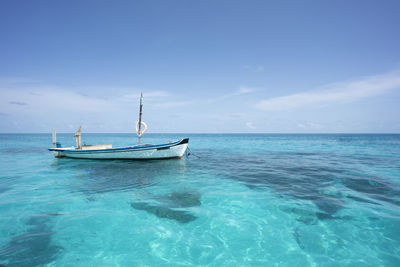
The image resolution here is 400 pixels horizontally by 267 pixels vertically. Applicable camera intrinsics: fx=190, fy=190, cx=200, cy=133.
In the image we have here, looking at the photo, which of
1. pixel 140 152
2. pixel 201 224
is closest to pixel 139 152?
pixel 140 152

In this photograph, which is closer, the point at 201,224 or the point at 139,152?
the point at 201,224

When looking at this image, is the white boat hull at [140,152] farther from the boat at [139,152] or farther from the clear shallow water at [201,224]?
the clear shallow water at [201,224]

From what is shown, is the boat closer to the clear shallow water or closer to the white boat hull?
the white boat hull

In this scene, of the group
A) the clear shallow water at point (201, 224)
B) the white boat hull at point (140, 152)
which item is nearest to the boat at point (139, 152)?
the white boat hull at point (140, 152)

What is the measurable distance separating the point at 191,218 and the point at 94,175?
37.0 ft

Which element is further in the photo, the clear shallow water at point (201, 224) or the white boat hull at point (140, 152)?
the white boat hull at point (140, 152)

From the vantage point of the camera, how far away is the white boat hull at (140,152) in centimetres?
2166

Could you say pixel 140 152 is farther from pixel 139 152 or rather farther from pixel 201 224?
pixel 201 224

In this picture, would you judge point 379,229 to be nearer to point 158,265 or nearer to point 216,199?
point 216,199

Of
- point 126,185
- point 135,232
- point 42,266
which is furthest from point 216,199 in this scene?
point 42,266

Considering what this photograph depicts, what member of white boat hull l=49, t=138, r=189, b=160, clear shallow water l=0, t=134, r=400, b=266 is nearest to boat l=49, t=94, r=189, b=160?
white boat hull l=49, t=138, r=189, b=160

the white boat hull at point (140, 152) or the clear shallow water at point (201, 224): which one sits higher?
the white boat hull at point (140, 152)

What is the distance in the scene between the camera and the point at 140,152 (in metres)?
21.8

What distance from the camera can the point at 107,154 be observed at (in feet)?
72.6
